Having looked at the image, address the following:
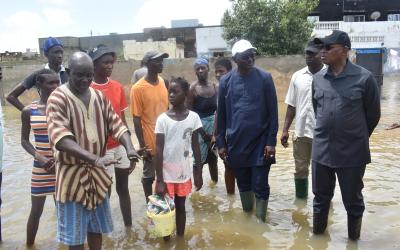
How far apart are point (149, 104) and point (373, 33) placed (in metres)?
24.7

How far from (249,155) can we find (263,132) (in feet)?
0.95

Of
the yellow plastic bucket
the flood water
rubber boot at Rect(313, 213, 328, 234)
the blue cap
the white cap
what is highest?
the blue cap

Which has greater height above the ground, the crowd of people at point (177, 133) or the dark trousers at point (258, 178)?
the crowd of people at point (177, 133)

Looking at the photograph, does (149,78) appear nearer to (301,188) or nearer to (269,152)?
(269,152)

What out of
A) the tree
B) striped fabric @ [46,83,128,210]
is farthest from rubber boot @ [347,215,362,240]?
the tree

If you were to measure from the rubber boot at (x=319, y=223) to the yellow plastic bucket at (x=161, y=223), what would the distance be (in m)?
1.41

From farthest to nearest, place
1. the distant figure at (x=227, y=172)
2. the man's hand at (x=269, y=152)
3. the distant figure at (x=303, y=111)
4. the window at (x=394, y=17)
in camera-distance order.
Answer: the window at (x=394, y=17), the distant figure at (x=227, y=172), the distant figure at (x=303, y=111), the man's hand at (x=269, y=152)

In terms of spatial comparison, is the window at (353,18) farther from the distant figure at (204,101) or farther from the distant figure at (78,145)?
the distant figure at (78,145)

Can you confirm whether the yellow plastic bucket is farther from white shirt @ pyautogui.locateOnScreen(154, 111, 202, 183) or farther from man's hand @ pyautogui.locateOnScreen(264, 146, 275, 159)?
man's hand @ pyautogui.locateOnScreen(264, 146, 275, 159)

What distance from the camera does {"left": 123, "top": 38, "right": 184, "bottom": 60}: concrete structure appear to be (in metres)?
24.8

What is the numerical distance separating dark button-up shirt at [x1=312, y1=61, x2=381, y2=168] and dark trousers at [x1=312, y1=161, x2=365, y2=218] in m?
0.10

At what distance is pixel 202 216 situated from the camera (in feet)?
16.3

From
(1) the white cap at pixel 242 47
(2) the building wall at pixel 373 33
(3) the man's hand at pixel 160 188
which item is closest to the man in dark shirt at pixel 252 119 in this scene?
(1) the white cap at pixel 242 47

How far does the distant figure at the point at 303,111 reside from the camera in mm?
4867
